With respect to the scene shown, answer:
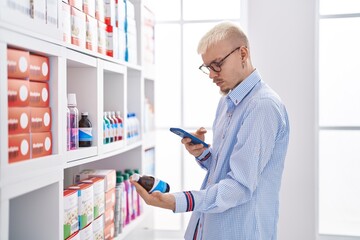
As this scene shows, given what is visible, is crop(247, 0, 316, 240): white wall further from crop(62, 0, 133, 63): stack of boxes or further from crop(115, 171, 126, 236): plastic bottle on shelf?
crop(115, 171, 126, 236): plastic bottle on shelf

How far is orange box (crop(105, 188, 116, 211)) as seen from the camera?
2648mm

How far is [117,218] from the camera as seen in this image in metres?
2.86

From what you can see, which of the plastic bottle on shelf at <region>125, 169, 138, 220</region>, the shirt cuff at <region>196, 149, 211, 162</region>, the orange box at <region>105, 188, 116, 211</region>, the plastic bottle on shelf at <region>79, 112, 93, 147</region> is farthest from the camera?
the plastic bottle on shelf at <region>125, 169, 138, 220</region>

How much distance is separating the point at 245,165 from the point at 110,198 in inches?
39.7

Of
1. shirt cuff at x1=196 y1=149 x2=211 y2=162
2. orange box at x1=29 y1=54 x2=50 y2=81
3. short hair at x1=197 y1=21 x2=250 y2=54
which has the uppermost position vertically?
short hair at x1=197 y1=21 x2=250 y2=54

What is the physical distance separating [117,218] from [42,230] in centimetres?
100

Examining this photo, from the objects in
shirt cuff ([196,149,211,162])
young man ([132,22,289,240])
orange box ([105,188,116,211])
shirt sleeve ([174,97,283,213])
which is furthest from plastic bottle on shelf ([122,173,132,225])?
shirt sleeve ([174,97,283,213])

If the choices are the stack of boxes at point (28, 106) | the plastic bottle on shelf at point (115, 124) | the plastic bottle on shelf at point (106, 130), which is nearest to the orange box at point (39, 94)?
the stack of boxes at point (28, 106)

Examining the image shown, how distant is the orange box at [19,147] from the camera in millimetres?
1523

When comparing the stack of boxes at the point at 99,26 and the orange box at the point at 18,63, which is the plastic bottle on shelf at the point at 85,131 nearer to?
the stack of boxes at the point at 99,26

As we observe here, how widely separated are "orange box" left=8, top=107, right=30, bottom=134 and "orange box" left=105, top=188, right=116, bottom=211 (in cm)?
110

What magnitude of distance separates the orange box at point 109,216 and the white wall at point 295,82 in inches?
64.0

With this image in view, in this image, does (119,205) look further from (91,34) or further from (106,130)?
(91,34)
